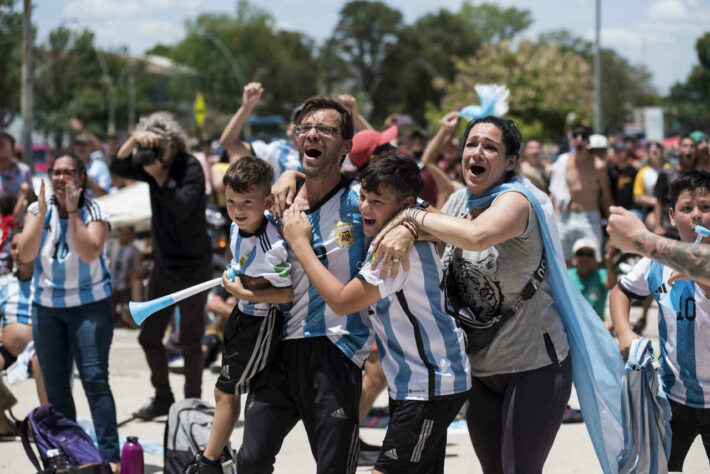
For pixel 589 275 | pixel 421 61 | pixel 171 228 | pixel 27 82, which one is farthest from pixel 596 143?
pixel 421 61

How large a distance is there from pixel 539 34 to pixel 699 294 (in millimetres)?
116072

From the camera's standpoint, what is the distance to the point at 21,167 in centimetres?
1000

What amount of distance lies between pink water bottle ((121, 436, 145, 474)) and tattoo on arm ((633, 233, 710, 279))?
114 inches

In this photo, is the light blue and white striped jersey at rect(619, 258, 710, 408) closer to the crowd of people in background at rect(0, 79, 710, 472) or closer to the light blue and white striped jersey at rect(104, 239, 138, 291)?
the crowd of people in background at rect(0, 79, 710, 472)

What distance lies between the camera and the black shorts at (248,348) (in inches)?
140

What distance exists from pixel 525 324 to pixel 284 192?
1159mm

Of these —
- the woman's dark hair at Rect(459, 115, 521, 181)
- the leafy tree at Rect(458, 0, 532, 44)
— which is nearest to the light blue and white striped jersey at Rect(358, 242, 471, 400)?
the woman's dark hair at Rect(459, 115, 521, 181)

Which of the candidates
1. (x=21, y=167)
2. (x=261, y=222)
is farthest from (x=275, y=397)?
(x=21, y=167)

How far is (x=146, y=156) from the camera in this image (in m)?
5.65

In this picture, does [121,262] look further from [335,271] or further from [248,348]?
[335,271]

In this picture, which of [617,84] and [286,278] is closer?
[286,278]

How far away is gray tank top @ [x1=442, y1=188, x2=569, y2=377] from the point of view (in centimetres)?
326

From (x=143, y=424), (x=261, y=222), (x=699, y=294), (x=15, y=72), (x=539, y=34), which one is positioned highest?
(x=539, y=34)

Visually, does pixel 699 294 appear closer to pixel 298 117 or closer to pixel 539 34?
pixel 298 117
